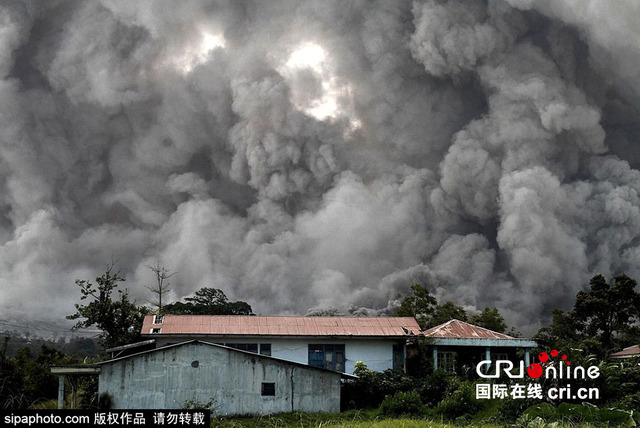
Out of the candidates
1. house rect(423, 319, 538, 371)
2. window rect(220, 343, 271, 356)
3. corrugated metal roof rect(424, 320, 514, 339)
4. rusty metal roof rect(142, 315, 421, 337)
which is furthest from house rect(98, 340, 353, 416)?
corrugated metal roof rect(424, 320, 514, 339)

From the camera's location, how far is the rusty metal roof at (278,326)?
30.1 m

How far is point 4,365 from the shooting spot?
27641 millimetres

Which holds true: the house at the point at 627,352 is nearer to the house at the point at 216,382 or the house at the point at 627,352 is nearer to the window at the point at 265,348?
the window at the point at 265,348

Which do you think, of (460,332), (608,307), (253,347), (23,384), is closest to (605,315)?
(608,307)

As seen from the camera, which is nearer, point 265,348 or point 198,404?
point 198,404

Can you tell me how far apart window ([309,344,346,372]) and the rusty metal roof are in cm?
68

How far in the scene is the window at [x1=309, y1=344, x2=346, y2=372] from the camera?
30.5m

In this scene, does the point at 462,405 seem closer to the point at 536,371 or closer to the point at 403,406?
the point at 403,406

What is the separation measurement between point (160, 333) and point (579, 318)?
33262 mm

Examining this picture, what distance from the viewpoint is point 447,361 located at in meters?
32.1

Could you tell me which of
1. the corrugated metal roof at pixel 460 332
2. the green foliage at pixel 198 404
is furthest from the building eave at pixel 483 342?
the green foliage at pixel 198 404

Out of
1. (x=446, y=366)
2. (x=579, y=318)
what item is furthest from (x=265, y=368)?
(x=579, y=318)

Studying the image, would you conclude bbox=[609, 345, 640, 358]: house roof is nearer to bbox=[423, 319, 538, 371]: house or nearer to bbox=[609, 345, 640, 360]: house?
bbox=[609, 345, 640, 360]: house

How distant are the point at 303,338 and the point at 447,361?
23.1 feet
